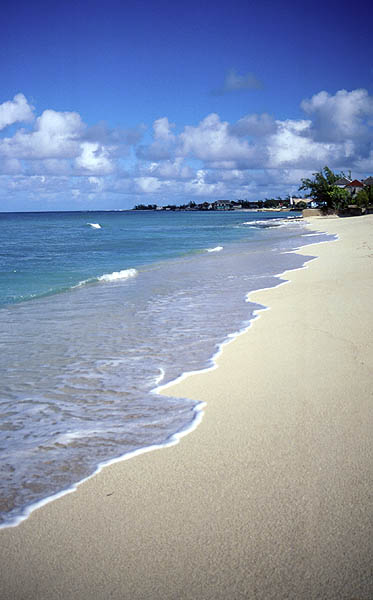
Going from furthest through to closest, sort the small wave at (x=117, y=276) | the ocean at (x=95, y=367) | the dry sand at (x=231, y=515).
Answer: the small wave at (x=117, y=276) → the ocean at (x=95, y=367) → the dry sand at (x=231, y=515)

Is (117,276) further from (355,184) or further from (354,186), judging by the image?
(355,184)

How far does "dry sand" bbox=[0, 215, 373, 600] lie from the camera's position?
2.29 meters

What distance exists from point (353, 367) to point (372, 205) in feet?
232

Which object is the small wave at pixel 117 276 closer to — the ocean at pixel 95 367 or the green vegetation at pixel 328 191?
the ocean at pixel 95 367

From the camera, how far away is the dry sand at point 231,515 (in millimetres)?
2287

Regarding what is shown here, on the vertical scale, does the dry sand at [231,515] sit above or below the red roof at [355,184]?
below

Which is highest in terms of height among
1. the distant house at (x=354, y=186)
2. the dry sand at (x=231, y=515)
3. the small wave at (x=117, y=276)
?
the distant house at (x=354, y=186)

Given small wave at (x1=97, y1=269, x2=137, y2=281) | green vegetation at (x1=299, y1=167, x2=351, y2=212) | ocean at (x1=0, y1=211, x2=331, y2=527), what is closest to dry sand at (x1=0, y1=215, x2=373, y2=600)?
ocean at (x1=0, y1=211, x2=331, y2=527)

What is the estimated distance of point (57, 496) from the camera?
10.1 feet

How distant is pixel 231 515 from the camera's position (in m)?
2.73

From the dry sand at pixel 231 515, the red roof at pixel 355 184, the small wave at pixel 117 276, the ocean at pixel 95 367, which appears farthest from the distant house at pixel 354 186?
the dry sand at pixel 231 515

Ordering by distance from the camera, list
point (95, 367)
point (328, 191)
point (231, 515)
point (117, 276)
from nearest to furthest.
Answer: point (231, 515), point (95, 367), point (117, 276), point (328, 191)

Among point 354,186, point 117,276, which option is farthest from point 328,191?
point 117,276

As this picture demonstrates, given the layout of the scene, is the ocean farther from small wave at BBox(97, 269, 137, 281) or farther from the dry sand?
small wave at BBox(97, 269, 137, 281)
